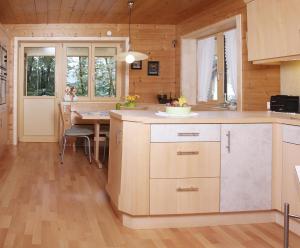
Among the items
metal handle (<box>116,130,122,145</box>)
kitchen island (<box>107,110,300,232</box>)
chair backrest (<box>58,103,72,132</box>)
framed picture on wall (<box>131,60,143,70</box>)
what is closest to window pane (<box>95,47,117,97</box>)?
framed picture on wall (<box>131,60,143,70</box>)

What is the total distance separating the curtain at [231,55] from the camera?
6135mm

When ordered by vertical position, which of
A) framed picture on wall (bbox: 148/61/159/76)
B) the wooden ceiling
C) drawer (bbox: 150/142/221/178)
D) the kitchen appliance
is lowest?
drawer (bbox: 150/142/221/178)

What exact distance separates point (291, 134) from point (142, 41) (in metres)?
5.34

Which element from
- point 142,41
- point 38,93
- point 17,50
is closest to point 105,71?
point 142,41

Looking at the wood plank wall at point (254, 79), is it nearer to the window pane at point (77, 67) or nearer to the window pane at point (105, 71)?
the window pane at point (105, 71)

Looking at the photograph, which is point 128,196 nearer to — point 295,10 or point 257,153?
point 257,153

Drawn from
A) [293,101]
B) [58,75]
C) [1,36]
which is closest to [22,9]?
[1,36]

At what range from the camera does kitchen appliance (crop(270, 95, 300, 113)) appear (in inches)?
164

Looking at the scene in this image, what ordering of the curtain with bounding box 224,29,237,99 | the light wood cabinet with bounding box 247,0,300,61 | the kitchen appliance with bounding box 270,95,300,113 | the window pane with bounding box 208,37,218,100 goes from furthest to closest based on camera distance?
1. the window pane with bounding box 208,37,218,100
2. the curtain with bounding box 224,29,237,99
3. the kitchen appliance with bounding box 270,95,300,113
4. the light wood cabinet with bounding box 247,0,300,61

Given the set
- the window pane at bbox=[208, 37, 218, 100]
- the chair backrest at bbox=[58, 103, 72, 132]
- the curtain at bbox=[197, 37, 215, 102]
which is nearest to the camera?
the window pane at bbox=[208, 37, 218, 100]

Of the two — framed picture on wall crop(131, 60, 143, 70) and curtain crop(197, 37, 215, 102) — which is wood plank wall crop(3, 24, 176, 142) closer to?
framed picture on wall crop(131, 60, 143, 70)

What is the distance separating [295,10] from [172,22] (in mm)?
4416

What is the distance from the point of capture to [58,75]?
8.53 metres

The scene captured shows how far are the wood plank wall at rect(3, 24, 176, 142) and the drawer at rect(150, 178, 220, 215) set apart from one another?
197 inches
